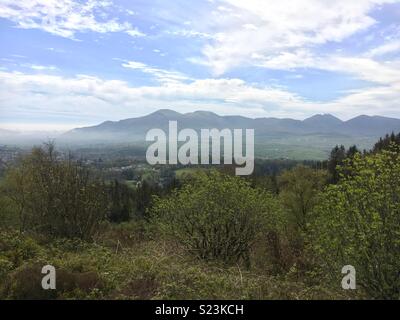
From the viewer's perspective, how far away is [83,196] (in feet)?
42.1

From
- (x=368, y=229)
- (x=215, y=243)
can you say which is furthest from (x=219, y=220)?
(x=368, y=229)

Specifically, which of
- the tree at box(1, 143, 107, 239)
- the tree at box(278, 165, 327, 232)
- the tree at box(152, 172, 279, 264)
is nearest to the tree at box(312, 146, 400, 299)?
the tree at box(152, 172, 279, 264)

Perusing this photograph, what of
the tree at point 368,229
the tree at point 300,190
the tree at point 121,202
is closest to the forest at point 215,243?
the tree at point 368,229

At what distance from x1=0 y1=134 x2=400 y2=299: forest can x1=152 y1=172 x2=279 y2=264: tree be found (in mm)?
35

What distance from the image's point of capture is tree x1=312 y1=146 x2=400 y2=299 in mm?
7691

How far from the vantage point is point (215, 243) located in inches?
527

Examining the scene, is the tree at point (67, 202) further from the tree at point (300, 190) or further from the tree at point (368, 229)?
the tree at point (300, 190)

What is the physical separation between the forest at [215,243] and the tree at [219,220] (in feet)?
0.12

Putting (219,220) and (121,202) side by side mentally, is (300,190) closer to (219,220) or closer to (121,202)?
(121,202)

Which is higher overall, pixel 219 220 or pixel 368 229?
pixel 368 229

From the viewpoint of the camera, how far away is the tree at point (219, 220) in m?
13.3

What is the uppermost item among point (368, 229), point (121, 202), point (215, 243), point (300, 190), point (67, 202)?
point (368, 229)

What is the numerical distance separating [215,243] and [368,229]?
6.48 m

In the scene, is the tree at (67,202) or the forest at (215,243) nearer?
the forest at (215,243)
